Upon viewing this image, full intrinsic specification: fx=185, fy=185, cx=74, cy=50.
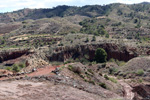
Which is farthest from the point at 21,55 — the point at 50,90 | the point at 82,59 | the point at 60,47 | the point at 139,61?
the point at 50,90

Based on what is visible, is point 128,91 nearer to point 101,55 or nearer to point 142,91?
point 142,91

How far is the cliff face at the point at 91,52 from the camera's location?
41.8m

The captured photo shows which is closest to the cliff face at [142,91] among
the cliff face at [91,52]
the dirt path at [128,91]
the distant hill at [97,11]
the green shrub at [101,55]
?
the dirt path at [128,91]

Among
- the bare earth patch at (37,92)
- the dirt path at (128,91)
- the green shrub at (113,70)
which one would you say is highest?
the bare earth patch at (37,92)

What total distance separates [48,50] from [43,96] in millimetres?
32874

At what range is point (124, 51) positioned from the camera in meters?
41.9

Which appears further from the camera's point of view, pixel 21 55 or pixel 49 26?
pixel 49 26

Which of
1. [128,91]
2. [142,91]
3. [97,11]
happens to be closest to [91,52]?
[142,91]

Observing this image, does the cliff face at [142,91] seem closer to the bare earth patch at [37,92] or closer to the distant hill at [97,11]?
the bare earth patch at [37,92]

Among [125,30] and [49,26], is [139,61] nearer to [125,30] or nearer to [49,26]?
[125,30]

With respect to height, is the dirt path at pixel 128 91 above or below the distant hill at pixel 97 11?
below

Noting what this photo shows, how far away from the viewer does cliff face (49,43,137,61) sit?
41.8 metres

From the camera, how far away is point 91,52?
44469mm

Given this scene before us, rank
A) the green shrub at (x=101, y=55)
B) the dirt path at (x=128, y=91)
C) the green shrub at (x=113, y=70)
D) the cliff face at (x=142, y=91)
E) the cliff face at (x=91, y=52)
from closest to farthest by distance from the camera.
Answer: the dirt path at (x=128, y=91), the cliff face at (x=142, y=91), the green shrub at (x=113, y=70), the green shrub at (x=101, y=55), the cliff face at (x=91, y=52)
